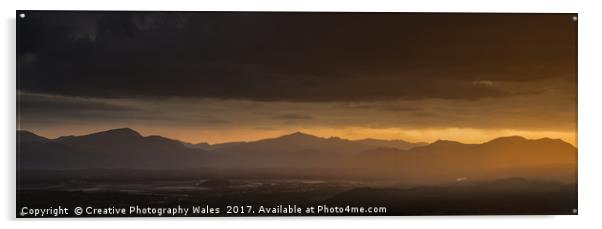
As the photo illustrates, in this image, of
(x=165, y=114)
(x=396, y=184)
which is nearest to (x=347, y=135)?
(x=396, y=184)

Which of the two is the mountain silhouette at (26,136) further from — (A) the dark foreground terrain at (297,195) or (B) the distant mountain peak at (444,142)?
(B) the distant mountain peak at (444,142)

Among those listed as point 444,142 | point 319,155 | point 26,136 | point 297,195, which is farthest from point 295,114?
point 26,136

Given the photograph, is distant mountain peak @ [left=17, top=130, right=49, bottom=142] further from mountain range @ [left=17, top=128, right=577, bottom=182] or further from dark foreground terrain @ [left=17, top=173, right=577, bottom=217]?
dark foreground terrain @ [left=17, top=173, right=577, bottom=217]

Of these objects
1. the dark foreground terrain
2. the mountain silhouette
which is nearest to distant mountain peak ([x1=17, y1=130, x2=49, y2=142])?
the mountain silhouette

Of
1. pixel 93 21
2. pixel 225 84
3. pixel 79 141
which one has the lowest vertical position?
pixel 79 141

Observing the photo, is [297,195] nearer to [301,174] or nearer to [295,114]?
[301,174]
